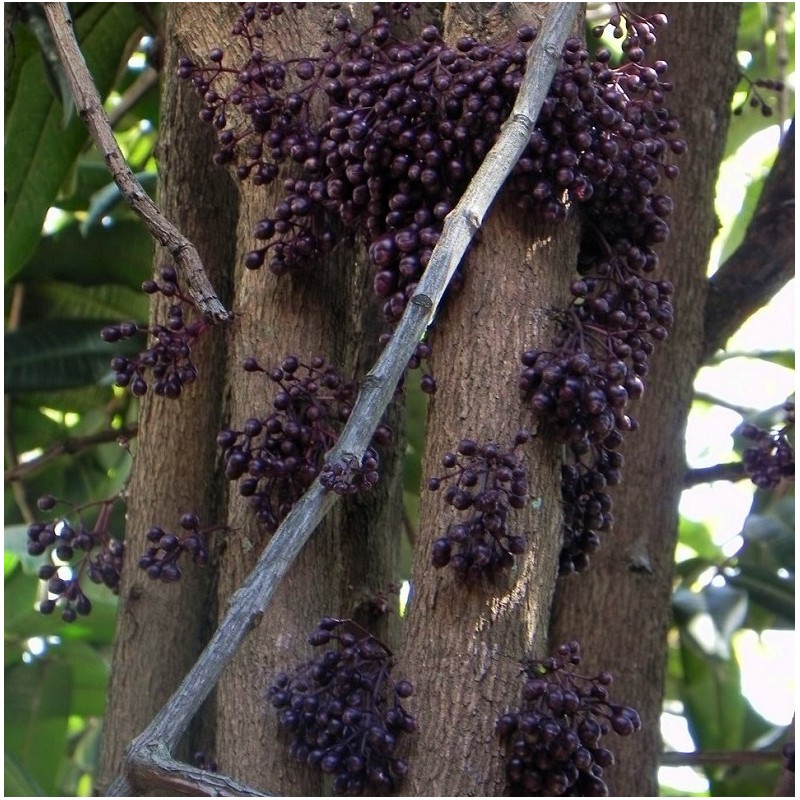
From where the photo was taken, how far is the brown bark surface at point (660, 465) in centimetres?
169

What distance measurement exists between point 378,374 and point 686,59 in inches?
46.1

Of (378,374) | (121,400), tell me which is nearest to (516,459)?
(378,374)

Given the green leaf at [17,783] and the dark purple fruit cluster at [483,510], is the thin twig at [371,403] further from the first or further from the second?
the green leaf at [17,783]

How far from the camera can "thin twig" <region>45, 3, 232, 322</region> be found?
1.20 m

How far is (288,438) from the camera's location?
1237 millimetres

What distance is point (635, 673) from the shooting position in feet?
5.53

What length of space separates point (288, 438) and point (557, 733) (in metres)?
0.42

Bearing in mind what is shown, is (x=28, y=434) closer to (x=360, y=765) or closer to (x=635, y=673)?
(x=635, y=673)

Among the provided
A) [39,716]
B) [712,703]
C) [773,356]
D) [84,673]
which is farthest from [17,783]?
[773,356]

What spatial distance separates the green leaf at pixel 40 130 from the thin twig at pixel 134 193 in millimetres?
810

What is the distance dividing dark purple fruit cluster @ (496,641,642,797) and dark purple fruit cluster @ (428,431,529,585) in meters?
0.12

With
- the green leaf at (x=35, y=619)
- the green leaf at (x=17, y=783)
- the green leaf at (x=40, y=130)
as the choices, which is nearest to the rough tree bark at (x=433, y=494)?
the green leaf at (x=40, y=130)

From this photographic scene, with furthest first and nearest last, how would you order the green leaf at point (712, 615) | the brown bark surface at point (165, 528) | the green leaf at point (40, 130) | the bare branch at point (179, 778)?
the green leaf at point (712, 615) < the green leaf at point (40, 130) < the brown bark surface at point (165, 528) < the bare branch at point (179, 778)

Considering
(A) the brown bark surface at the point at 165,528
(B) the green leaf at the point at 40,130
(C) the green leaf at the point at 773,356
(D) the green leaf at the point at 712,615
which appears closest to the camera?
(A) the brown bark surface at the point at 165,528
